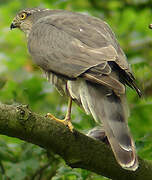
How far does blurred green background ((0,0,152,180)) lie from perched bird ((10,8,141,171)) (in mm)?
490

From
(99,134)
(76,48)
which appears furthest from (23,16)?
(99,134)

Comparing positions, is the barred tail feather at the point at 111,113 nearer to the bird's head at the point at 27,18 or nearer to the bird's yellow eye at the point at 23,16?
the bird's head at the point at 27,18

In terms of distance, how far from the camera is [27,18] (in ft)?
19.2

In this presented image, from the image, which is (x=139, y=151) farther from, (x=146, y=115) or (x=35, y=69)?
(x=35, y=69)

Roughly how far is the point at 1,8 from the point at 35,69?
3.29ft

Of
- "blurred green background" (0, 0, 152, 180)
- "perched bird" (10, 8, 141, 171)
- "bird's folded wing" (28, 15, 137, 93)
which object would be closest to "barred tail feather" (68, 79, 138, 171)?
"perched bird" (10, 8, 141, 171)

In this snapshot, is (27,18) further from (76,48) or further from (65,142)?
(65,142)

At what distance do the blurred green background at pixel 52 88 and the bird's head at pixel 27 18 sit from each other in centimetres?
42

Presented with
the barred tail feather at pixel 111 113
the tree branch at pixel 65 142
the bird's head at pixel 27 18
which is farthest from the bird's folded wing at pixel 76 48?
the bird's head at pixel 27 18

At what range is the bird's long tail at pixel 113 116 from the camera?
3490mm

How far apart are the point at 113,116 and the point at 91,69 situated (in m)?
0.36

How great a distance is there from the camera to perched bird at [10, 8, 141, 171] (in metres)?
3.63

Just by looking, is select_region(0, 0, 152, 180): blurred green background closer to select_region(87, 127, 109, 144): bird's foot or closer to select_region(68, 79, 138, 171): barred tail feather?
select_region(87, 127, 109, 144): bird's foot

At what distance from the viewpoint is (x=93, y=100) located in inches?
150
